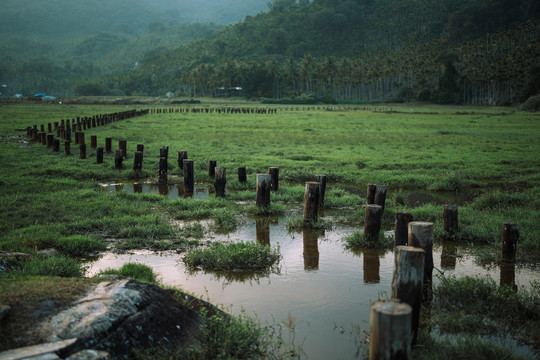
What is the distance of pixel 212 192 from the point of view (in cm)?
1552

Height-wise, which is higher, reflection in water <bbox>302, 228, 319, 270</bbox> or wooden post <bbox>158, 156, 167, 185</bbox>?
wooden post <bbox>158, 156, 167, 185</bbox>

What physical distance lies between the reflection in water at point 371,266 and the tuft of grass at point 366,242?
0.40ft

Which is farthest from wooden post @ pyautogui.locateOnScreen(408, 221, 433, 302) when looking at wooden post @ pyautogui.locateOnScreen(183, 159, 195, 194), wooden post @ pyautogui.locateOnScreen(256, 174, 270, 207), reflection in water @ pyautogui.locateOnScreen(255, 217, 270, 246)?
wooden post @ pyautogui.locateOnScreen(183, 159, 195, 194)

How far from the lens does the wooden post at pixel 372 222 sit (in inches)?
370

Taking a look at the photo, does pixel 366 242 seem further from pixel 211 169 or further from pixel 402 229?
pixel 211 169

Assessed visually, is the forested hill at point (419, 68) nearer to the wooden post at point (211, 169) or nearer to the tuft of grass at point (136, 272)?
the wooden post at point (211, 169)

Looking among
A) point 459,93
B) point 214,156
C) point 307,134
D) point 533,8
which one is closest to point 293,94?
point 459,93

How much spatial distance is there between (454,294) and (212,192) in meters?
9.73

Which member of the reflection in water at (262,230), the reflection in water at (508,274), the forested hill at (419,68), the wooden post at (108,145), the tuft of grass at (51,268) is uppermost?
the forested hill at (419,68)

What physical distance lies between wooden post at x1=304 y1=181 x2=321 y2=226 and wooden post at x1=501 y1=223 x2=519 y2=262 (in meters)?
3.99

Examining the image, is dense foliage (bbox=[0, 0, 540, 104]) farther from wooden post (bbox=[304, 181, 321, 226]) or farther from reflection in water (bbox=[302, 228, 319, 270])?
reflection in water (bbox=[302, 228, 319, 270])

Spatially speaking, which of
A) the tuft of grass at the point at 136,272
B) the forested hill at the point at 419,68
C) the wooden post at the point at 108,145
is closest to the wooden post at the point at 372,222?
the tuft of grass at the point at 136,272

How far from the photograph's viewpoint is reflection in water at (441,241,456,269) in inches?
352

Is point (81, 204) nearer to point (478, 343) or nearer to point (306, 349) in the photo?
point (306, 349)
